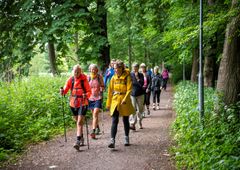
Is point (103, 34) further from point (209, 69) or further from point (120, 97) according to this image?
point (120, 97)

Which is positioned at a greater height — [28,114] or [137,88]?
[137,88]

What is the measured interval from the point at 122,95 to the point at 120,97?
0.25 ft

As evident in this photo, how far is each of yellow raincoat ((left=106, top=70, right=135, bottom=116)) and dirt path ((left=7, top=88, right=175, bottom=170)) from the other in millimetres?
984

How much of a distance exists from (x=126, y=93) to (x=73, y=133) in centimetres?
313

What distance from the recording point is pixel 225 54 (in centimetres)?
872

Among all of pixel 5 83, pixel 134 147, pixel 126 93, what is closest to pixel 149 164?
pixel 134 147

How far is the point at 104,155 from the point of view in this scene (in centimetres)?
773

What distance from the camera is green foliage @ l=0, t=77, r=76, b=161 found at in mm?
8914

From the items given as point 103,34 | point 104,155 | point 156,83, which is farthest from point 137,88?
point 103,34

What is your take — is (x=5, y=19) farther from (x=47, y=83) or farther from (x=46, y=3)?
(x=47, y=83)

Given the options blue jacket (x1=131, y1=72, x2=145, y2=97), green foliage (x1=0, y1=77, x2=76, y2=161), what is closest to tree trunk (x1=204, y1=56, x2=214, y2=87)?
blue jacket (x1=131, y1=72, x2=145, y2=97)

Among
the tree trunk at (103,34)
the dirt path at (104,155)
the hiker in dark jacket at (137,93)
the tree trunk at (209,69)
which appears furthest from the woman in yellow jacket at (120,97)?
the tree trunk at (209,69)

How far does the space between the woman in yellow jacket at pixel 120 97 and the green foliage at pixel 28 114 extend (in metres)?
2.66

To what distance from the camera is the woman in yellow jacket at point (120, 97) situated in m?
8.32
